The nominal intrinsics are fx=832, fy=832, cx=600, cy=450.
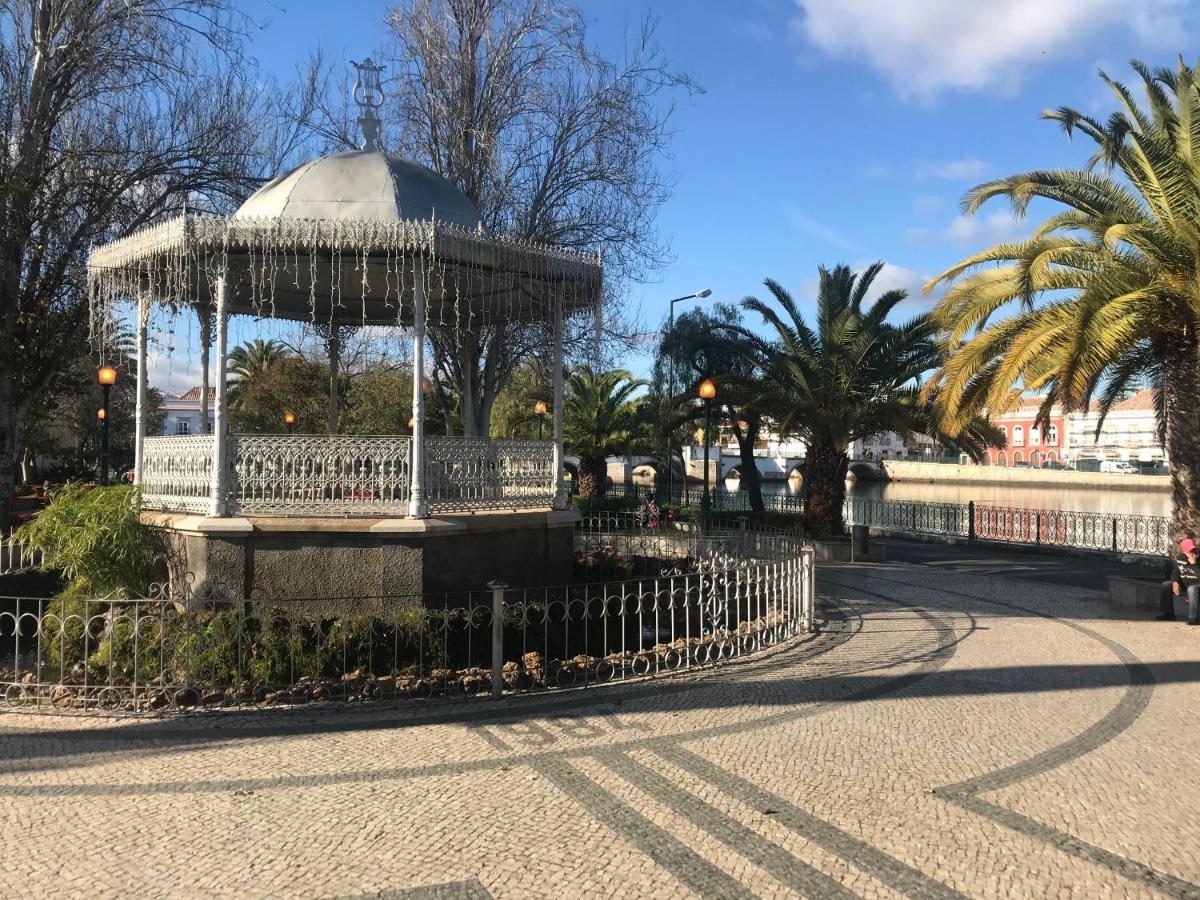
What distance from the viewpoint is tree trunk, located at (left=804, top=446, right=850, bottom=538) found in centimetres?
1930

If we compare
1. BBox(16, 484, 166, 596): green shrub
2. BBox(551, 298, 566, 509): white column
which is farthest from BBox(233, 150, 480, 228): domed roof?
BBox(16, 484, 166, 596): green shrub

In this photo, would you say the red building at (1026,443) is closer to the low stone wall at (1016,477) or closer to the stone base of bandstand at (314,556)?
the low stone wall at (1016,477)

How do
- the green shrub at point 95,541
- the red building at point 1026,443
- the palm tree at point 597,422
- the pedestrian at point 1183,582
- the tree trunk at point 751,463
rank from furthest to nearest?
the red building at point 1026,443
the palm tree at point 597,422
the tree trunk at point 751,463
the pedestrian at point 1183,582
the green shrub at point 95,541

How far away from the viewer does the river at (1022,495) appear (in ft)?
140

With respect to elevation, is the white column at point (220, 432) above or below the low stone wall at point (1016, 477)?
above

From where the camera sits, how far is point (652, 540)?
14328 mm

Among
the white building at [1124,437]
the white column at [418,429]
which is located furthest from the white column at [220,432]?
the white building at [1124,437]

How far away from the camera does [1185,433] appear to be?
454 inches

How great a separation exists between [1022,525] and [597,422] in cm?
1290

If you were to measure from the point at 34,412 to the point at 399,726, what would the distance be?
1392cm

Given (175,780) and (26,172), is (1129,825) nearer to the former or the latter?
(175,780)

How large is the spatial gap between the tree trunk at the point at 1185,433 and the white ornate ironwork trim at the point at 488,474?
344 inches

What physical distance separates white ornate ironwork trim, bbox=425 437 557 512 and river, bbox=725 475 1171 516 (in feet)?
109

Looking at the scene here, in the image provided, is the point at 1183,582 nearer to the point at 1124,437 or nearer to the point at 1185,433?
the point at 1185,433
